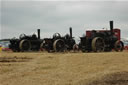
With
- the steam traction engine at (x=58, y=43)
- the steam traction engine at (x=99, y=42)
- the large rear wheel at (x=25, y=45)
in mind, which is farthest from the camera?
the large rear wheel at (x=25, y=45)

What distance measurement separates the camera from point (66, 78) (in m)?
10.1

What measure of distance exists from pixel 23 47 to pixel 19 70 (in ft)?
66.4

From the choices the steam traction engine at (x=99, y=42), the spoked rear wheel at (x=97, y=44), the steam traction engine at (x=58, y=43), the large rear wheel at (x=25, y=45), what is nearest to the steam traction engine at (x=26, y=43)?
the large rear wheel at (x=25, y=45)

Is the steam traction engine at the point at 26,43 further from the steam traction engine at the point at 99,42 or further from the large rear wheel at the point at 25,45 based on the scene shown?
the steam traction engine at the point at 99,42

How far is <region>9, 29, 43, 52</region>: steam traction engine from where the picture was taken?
1277 inches

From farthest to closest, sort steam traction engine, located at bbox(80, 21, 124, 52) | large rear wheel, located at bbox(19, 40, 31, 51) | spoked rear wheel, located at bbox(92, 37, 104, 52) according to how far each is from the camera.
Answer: large rear wheel, located at bbox(19, 40, 31, 51) → steam traction engine, located at bbox(80, 21, 124, 52) → spoked rear wheel, located at bbox(92, 37, 104, 52)

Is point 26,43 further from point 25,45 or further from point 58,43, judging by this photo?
point 58,43

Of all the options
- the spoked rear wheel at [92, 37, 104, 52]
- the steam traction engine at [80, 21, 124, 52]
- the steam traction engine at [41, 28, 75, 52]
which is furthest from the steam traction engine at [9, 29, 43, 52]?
the spoked rear wheel at [92, 37, 104, 52]

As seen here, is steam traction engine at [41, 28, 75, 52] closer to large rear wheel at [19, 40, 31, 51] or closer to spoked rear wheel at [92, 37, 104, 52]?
large rear wheel at [19, 40, 31, 51]

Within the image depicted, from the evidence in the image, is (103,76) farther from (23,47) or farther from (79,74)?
(23,47)

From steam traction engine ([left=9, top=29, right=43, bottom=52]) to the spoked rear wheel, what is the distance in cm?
926

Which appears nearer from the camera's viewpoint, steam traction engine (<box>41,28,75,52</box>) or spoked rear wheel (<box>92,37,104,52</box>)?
spoked rear wheel (<box>92,37,104,52</box>)

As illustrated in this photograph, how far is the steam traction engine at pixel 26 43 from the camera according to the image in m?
32.4

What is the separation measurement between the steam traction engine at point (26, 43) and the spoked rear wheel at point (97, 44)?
9260 millimetres
